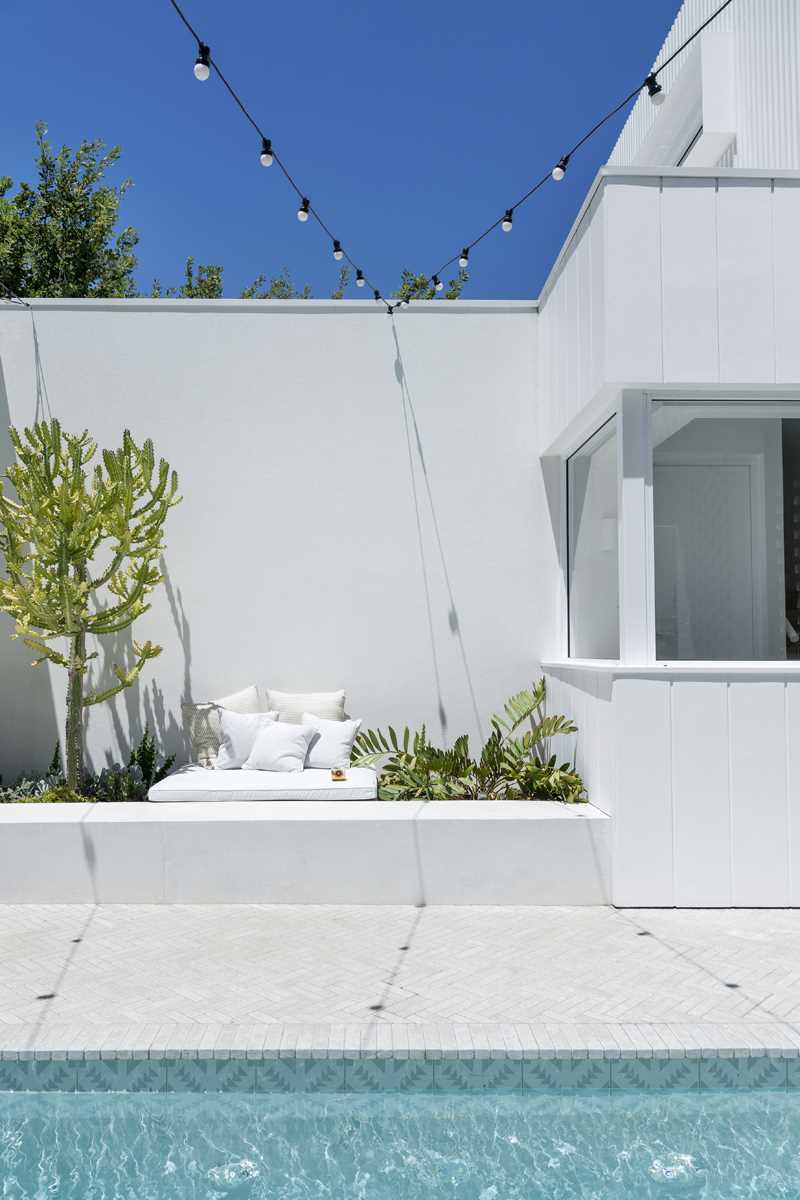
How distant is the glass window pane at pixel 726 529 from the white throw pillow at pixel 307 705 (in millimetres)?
2987

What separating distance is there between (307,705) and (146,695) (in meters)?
1.50

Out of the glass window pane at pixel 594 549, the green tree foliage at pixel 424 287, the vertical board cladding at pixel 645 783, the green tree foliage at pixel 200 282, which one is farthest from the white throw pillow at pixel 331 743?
the green tree foliage at pixel 200 282

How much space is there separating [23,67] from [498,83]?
733 centimetres

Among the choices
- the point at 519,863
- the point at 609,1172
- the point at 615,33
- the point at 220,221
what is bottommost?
the point at 609,1172

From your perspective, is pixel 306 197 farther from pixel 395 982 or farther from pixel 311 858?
pixel 395 982

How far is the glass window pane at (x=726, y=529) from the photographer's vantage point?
6254 mm

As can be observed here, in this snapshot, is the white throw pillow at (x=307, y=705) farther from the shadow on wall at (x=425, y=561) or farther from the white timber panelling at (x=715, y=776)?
the white timber panelling at (x=715, y=776)

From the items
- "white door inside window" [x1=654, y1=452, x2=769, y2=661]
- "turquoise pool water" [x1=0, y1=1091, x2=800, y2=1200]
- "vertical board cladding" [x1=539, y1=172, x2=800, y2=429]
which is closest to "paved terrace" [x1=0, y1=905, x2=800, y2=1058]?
"turquoise pool water" [x1=0, y1=1091, x2=800, y2=1200]

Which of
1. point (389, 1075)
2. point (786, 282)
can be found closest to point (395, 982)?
point (389, 1075)

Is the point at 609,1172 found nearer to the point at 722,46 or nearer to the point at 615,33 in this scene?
the point at 722,46

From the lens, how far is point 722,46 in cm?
916

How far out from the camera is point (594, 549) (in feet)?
24.7

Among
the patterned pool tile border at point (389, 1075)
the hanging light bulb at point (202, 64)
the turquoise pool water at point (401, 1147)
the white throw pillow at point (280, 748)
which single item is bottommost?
the turquoise pool water at point (401, 1147)

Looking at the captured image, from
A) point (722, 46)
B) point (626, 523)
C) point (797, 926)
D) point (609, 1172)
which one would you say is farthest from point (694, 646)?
point (722, 46)
